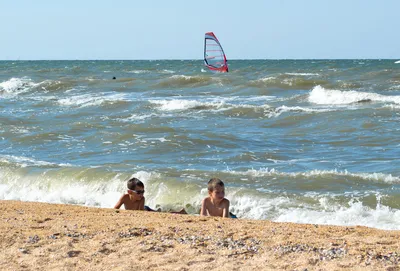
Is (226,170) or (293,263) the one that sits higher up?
(293,263)

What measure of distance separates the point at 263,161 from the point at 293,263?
23.8 feet

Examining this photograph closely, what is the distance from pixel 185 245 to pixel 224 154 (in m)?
7.50

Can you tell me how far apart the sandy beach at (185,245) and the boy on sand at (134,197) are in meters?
1.26

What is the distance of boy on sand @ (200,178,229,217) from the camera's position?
7.04 m

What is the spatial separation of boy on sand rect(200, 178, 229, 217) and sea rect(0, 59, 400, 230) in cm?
130

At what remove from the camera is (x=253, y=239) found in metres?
5.26

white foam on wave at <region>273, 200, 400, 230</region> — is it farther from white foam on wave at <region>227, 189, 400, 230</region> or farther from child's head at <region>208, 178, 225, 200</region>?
child's head at <region>208, 178, 225, 200</region>

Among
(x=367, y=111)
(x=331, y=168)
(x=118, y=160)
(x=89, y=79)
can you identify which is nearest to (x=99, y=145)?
(x=118, y=160)

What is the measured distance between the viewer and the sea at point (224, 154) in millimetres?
8969

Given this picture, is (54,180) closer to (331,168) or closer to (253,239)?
(331,168)

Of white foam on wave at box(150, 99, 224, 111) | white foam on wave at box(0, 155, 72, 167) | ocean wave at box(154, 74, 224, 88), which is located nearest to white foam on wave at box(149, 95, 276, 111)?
white foam on wave at box(150, 99, 224, 111)

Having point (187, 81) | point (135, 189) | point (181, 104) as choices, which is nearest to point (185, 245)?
point (135, 189)

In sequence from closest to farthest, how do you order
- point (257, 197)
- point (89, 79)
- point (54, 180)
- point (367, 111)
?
point (257, 197) → point (54, 180) → point (367, 111) → point (89, 79)
